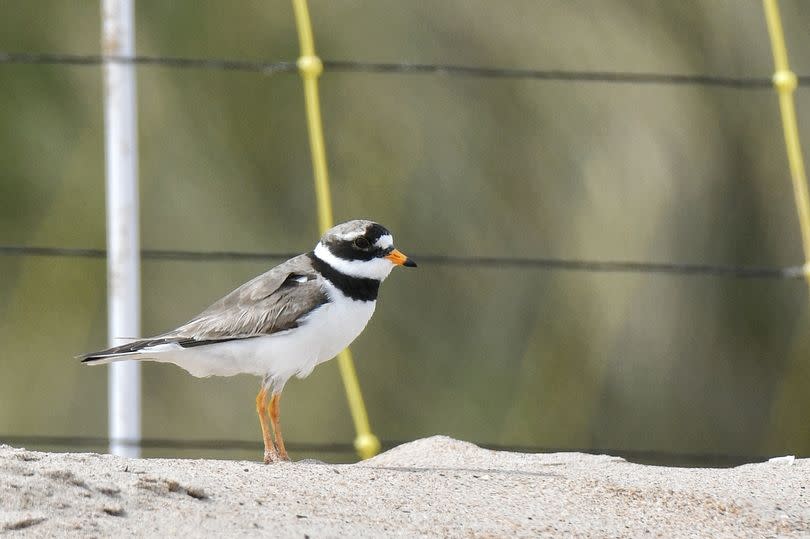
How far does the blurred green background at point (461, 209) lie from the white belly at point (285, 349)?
3.55 metres

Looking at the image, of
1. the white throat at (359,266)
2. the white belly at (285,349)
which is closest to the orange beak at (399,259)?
the white throat at (359,266)

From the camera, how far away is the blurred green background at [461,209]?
7.79 meters

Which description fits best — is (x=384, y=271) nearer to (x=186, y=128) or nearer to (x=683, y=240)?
(x=683, y=240)

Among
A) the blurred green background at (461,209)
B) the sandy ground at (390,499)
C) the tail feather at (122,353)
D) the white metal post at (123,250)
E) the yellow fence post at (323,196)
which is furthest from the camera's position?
the blurred green background at (461,209)

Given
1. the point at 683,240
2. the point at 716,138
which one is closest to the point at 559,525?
the point at 683,240

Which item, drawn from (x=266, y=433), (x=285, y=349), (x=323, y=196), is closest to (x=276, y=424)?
(x=266, y=433)

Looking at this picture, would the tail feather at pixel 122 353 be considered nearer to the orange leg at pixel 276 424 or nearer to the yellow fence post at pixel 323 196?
the orange leg at pixel 276 424

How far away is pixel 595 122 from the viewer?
8.00 m

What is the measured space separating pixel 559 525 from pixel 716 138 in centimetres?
488

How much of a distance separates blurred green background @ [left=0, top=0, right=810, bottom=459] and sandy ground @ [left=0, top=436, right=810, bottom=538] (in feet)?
11.9

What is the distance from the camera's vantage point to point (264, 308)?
436cm

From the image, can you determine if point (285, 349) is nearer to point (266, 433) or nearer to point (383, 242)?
point (266, 433)

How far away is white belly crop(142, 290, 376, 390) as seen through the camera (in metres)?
4.32

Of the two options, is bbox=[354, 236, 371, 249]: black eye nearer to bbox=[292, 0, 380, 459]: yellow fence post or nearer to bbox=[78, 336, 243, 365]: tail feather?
bbox=[78, 336, 243, 365]: tail feather
